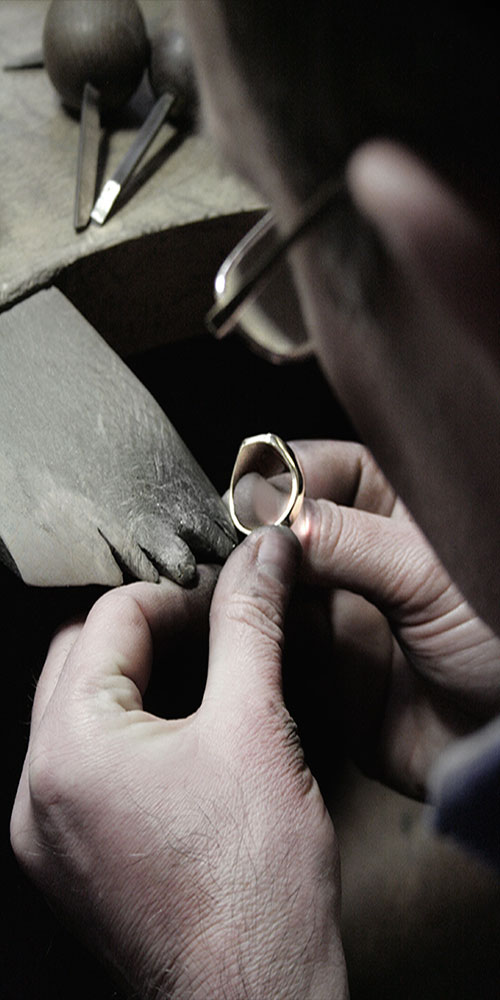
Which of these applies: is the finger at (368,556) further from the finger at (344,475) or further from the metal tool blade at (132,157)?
the metal tool blade at (132,157)

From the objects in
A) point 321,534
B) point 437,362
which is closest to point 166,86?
point 321,534

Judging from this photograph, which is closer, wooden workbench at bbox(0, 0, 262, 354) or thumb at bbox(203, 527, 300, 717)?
thumb at bbox(203, 527, 300, 717)

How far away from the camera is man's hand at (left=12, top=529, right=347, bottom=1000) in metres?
0.76

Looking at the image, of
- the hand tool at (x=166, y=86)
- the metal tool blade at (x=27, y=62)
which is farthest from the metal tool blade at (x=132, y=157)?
the metal tool blade at (x=27, y=62)

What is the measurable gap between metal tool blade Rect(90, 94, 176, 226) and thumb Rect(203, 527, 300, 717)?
2.37ft

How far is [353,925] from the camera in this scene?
1.39 m

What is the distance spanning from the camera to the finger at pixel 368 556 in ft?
3.52

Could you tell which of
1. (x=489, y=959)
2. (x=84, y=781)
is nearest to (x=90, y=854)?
(x=84, y=781)

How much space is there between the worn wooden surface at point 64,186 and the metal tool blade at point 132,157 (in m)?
0.02

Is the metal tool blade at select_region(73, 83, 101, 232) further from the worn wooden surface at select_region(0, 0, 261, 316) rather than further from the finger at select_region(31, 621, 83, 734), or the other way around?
the finger at select_region(31, 621, 83, 734)

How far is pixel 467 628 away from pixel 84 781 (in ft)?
1.90

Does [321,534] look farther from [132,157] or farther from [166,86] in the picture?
[166,86]

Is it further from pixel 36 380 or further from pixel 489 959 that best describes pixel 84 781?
pixel 489 959

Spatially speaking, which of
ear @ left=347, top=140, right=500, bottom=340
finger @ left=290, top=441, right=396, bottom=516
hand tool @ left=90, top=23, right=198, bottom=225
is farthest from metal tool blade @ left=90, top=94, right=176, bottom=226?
ear @ left=347, top=140, right=500, bottom=340
